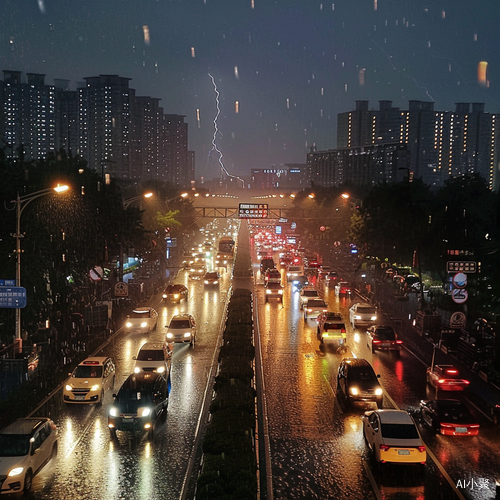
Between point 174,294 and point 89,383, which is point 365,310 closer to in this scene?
point 174,294

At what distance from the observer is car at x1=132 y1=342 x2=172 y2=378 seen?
24516 millimetres

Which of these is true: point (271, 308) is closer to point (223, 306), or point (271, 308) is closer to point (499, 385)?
point (223, 306)

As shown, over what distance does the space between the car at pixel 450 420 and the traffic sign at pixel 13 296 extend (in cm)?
1608

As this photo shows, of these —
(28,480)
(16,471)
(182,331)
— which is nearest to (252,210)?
(182,331)

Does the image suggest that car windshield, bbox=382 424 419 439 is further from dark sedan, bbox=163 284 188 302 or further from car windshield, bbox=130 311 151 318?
dark sedan, bbox=163 284 188 302

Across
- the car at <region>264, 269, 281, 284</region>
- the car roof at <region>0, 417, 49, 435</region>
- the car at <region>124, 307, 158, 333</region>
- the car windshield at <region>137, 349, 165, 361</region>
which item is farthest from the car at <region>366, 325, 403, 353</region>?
the car at <region>264, 269, 281, 284</region>

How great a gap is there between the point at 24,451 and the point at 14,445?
0.98 feet

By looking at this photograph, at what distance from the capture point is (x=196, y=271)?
7088 cm

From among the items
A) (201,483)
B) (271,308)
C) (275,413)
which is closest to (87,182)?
(271,308)

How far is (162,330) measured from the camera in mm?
36938

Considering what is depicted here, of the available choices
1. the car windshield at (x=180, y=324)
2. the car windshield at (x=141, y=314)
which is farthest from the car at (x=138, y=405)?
the car windshield at (x=141, y=314)

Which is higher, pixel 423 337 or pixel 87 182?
pixel 87 182

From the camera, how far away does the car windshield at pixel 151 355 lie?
2520cm

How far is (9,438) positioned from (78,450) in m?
2.47
